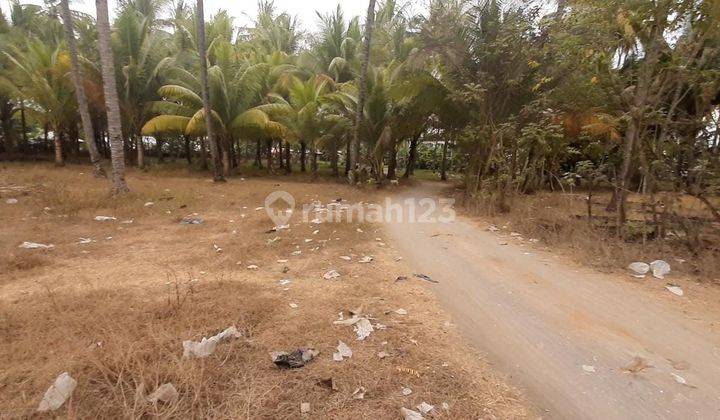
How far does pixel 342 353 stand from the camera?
106 inches

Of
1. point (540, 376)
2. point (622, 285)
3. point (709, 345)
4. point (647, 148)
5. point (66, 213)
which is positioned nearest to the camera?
point (540, 376)

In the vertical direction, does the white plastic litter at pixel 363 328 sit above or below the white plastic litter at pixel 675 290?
below

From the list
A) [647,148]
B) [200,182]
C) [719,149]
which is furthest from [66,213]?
[719,149]

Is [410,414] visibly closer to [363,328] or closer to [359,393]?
[359,393]

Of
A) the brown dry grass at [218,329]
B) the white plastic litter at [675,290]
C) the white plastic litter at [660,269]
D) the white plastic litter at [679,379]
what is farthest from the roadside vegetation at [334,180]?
the white plastic litter at [679,379]

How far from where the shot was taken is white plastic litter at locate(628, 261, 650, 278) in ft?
14.5

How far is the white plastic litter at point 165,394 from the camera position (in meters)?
2.08

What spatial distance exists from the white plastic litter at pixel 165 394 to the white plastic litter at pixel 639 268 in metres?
4.98

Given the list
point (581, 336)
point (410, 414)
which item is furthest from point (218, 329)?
point (581, 336)

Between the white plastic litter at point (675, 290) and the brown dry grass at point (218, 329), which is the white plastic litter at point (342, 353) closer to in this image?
the brown dry grass at point (218, 329)

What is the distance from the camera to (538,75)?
885 centimetres

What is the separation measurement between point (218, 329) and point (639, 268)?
15.8ft

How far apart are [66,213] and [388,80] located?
972 centimetres

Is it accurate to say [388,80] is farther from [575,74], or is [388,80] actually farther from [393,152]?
[575,74]
